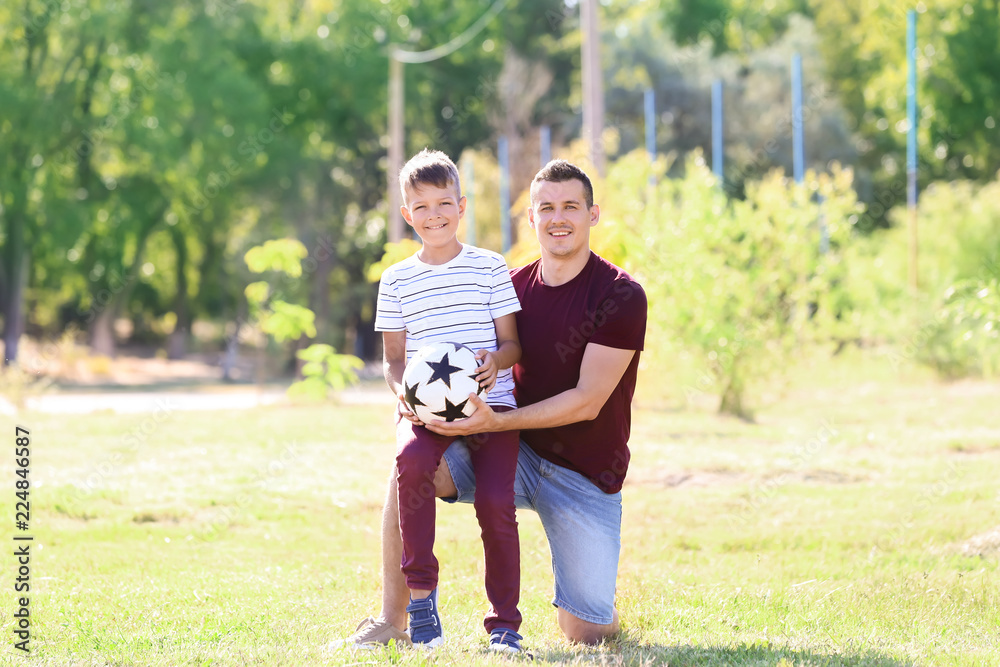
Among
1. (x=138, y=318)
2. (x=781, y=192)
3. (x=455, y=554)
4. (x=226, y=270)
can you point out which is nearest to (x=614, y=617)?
(x=455, y=554)

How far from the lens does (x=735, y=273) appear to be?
13797mm

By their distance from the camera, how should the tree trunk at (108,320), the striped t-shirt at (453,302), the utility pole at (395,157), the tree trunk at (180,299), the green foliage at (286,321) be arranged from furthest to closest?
the tree trunk at (180,299) → the tree trunk at (108,320) → the utility pole at (395,157) → the green foliage at (286,321) → the striped t-shirt at (453,302)

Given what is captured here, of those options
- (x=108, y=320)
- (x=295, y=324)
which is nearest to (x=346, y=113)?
(x=108, y=320)

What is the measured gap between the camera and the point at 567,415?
439 centimetres

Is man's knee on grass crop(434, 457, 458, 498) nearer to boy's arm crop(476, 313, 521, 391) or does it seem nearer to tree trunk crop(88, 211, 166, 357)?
boy's arm crop(476, 313, 521, 391)

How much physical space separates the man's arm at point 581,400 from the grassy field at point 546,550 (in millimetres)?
865

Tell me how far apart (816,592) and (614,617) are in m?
1.39

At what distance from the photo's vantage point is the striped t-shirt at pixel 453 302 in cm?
439

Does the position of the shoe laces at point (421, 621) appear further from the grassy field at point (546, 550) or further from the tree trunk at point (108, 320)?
the tree trunk at point (108, 320)

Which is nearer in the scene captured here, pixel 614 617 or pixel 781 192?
pixel 614 617

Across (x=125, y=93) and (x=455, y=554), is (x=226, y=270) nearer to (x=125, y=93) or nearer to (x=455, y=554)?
(x=125, y=93)

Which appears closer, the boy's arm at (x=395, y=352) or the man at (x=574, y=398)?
the man at (x=574, y=398)

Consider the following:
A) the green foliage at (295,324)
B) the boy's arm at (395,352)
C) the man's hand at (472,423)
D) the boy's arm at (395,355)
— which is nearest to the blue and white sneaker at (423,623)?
the man's hand at (472,423)

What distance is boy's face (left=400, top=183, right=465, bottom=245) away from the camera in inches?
173
